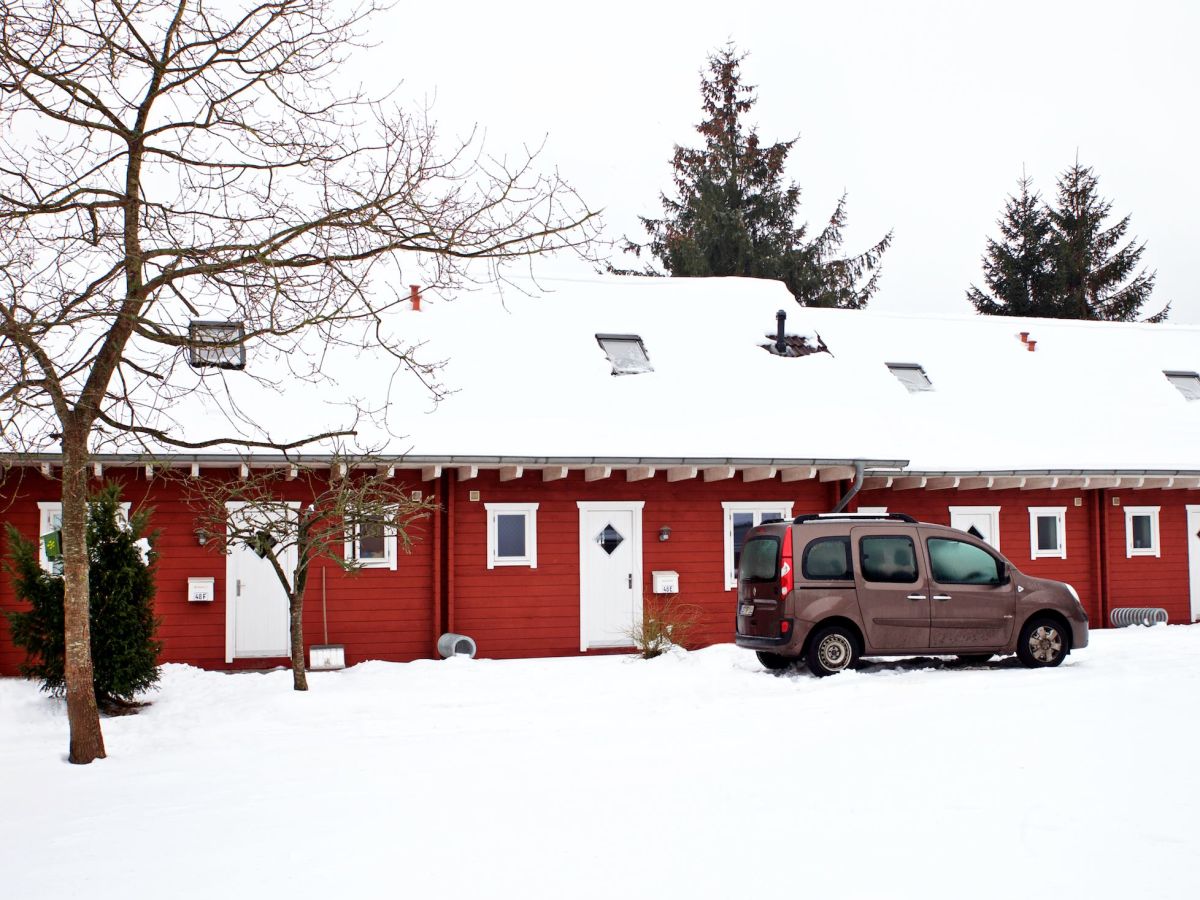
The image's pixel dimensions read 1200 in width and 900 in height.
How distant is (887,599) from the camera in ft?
43.1

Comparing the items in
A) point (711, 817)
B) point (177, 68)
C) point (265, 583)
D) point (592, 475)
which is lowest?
point (711, 817)

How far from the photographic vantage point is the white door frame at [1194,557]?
20.2m

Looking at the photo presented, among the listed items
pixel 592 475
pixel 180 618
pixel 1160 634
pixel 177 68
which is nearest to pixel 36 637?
pixel 180 618

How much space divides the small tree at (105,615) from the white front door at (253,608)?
3.09m

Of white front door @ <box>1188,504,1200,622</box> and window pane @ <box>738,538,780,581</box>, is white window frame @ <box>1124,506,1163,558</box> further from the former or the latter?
window pane @ <box>738,538,780,581</box>

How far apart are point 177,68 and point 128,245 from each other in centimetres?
134

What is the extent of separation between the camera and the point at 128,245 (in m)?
8.88

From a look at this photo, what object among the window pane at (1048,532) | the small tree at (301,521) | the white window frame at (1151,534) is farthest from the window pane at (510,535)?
the white window frame at (1151,534)

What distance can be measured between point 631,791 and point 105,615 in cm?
626

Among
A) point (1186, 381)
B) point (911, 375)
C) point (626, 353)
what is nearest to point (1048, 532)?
point (911, 375)

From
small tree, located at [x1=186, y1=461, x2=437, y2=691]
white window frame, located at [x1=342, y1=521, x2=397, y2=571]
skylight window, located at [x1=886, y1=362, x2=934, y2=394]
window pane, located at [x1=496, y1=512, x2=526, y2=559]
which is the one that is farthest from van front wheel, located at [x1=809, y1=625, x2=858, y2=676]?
skylight window, located at [x1=886, y1=362, x2=934, y2=394]

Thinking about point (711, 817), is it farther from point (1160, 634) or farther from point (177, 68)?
point (1160, 634)

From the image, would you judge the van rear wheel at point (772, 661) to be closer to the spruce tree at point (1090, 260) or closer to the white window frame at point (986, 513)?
the white window frame at point (986, 513)

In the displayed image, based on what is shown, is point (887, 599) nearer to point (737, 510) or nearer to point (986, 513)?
point (737, 510)
